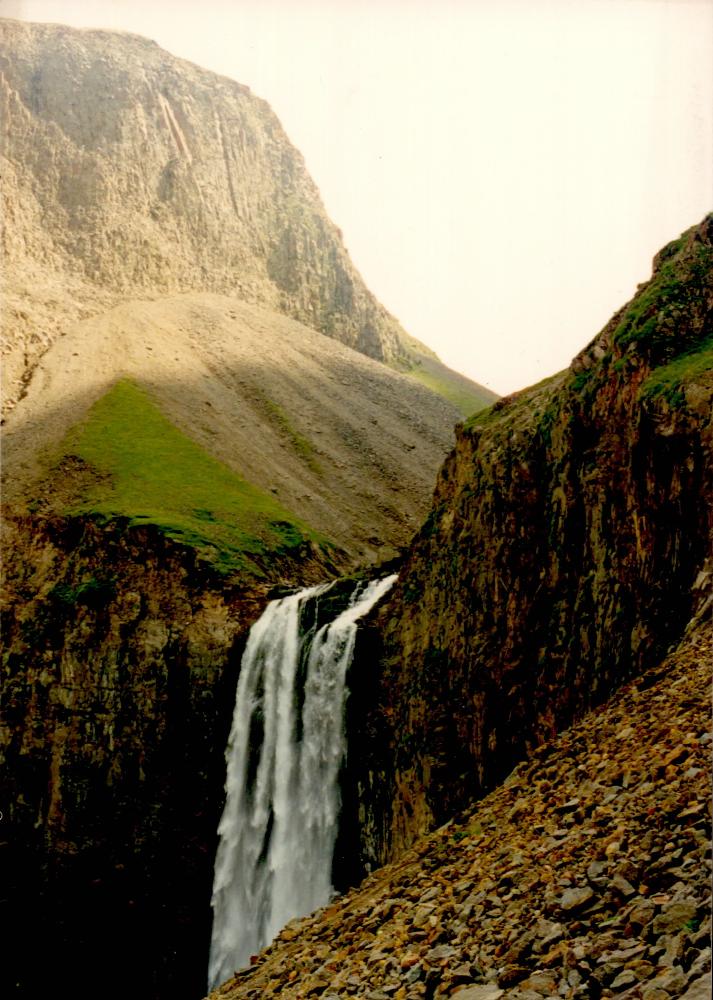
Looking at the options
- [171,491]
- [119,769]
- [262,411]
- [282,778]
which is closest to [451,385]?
[262,411]

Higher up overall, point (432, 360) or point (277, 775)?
A: point (432, 360)

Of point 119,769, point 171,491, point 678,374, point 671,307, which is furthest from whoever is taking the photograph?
point 171,491

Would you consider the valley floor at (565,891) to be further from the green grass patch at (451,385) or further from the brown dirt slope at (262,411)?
the green grass patch at (451,385)

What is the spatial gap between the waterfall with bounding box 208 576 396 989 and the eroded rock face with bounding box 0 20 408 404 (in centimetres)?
5523

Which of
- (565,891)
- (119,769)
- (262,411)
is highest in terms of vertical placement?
(262,411)

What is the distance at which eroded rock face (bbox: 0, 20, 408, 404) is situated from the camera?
11244 centimetres

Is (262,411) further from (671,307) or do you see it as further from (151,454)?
(671,307)

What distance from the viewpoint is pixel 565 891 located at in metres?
11.4

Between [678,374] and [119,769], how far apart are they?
128 ft

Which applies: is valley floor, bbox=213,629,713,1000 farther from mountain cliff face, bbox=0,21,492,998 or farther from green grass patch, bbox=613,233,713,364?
mountain cliff face, bbox=0,21,492,998

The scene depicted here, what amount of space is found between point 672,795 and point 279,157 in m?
156

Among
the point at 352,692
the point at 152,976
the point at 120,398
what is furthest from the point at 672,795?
the point at 120,398

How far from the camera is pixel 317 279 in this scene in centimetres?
14375

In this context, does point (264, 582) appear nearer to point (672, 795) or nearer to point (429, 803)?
point (429, 803)
